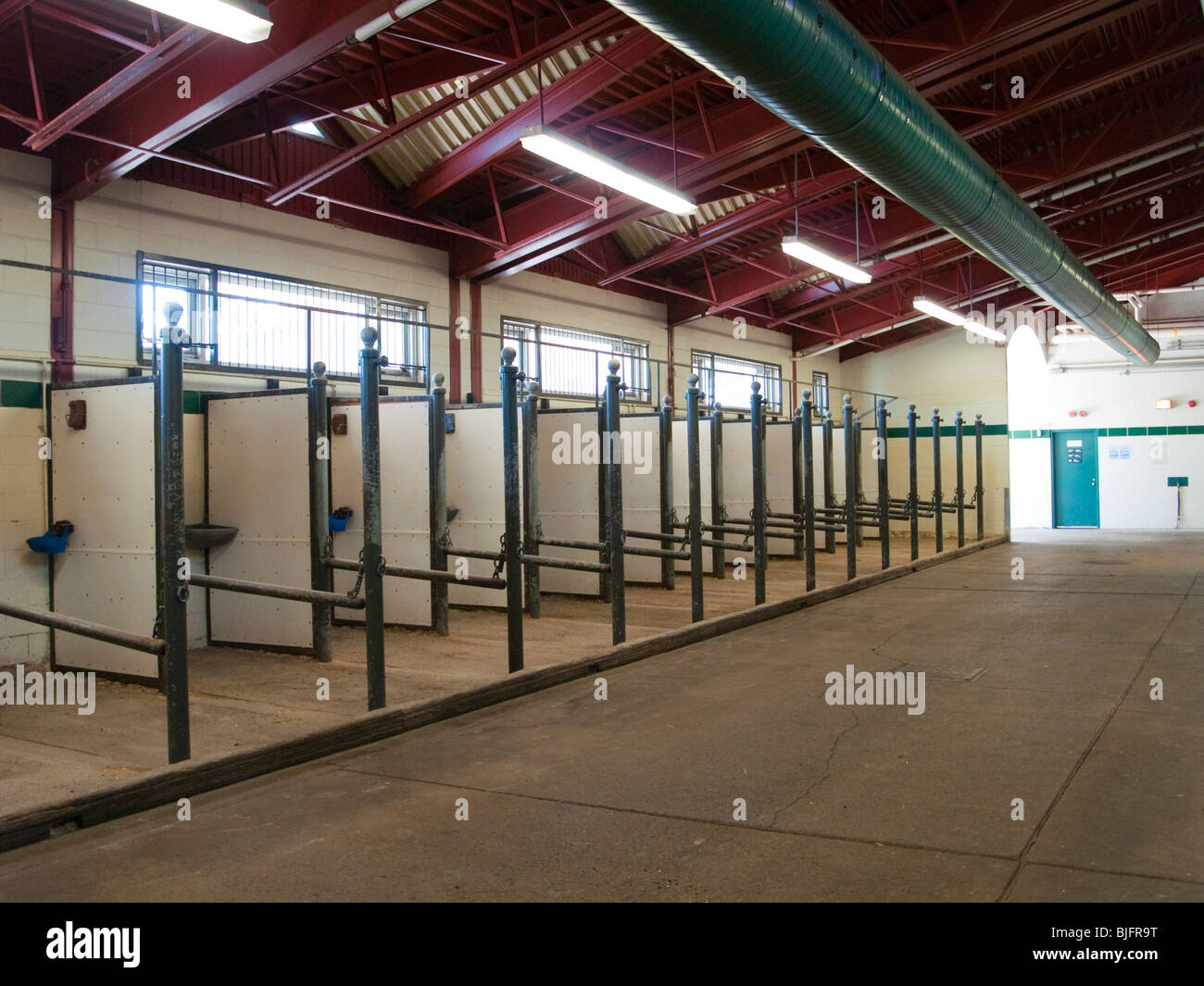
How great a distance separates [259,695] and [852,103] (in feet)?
15.0

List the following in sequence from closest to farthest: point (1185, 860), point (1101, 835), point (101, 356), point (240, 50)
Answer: point (1185, 860) < point (1101, 835) < point (240, 50) < point (101, 356)

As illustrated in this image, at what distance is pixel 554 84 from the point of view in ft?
25.3

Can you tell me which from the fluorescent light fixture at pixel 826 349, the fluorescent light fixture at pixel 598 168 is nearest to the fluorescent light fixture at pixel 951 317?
the fluorescent light fixture at pixel 826 349

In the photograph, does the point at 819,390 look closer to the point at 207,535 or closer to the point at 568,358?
the point at 568,358

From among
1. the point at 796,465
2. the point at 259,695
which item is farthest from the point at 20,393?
the point at 796,465

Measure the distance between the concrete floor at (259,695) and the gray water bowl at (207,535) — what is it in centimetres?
74

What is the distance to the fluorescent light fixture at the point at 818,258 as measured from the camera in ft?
30.6

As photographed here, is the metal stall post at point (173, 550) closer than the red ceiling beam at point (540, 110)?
Yes

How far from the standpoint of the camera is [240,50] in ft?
19.7

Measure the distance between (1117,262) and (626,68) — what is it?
12.0 meters

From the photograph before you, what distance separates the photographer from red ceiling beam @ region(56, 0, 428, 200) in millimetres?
5625

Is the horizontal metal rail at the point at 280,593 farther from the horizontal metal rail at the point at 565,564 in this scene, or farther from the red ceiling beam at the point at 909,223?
the red ceiling beam at the point at 909,223
